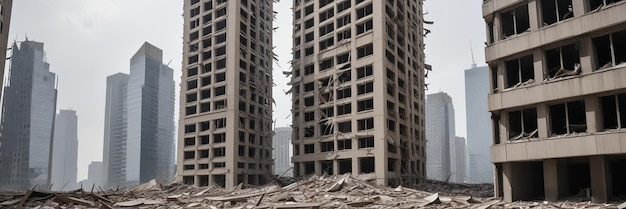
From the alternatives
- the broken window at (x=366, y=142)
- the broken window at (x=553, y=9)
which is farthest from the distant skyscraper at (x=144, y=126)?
the broken window at (x=553, y=9)

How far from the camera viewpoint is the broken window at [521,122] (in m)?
Answer: 27.7

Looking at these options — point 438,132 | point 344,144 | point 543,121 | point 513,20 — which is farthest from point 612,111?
point 438,132

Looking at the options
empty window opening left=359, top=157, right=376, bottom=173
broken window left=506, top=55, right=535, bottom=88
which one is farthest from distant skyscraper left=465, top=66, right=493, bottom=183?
broken window left=506, top=55, right=535, bottom=88

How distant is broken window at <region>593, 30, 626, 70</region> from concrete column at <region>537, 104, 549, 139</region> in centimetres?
349

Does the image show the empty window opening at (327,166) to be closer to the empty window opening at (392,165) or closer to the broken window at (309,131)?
the broken window at (309,131)

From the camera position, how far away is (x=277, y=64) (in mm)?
61969

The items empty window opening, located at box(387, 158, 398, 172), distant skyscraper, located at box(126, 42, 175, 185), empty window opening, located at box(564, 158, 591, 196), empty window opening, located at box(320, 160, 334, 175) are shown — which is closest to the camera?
empty window opening, located at box(564, 158, 591, 196)

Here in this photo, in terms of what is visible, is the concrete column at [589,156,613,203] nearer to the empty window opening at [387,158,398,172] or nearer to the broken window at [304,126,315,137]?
the empty window opening at [387,158,398,172]

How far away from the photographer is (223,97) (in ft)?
175

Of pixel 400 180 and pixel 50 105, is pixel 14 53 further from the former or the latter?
pixel 400 180

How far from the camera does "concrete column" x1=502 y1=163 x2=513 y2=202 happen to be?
26438mm

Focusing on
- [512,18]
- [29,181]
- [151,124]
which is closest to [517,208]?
[512,18]

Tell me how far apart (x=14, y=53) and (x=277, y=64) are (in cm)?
9616

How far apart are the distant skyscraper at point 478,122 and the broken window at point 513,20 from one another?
133 metres
